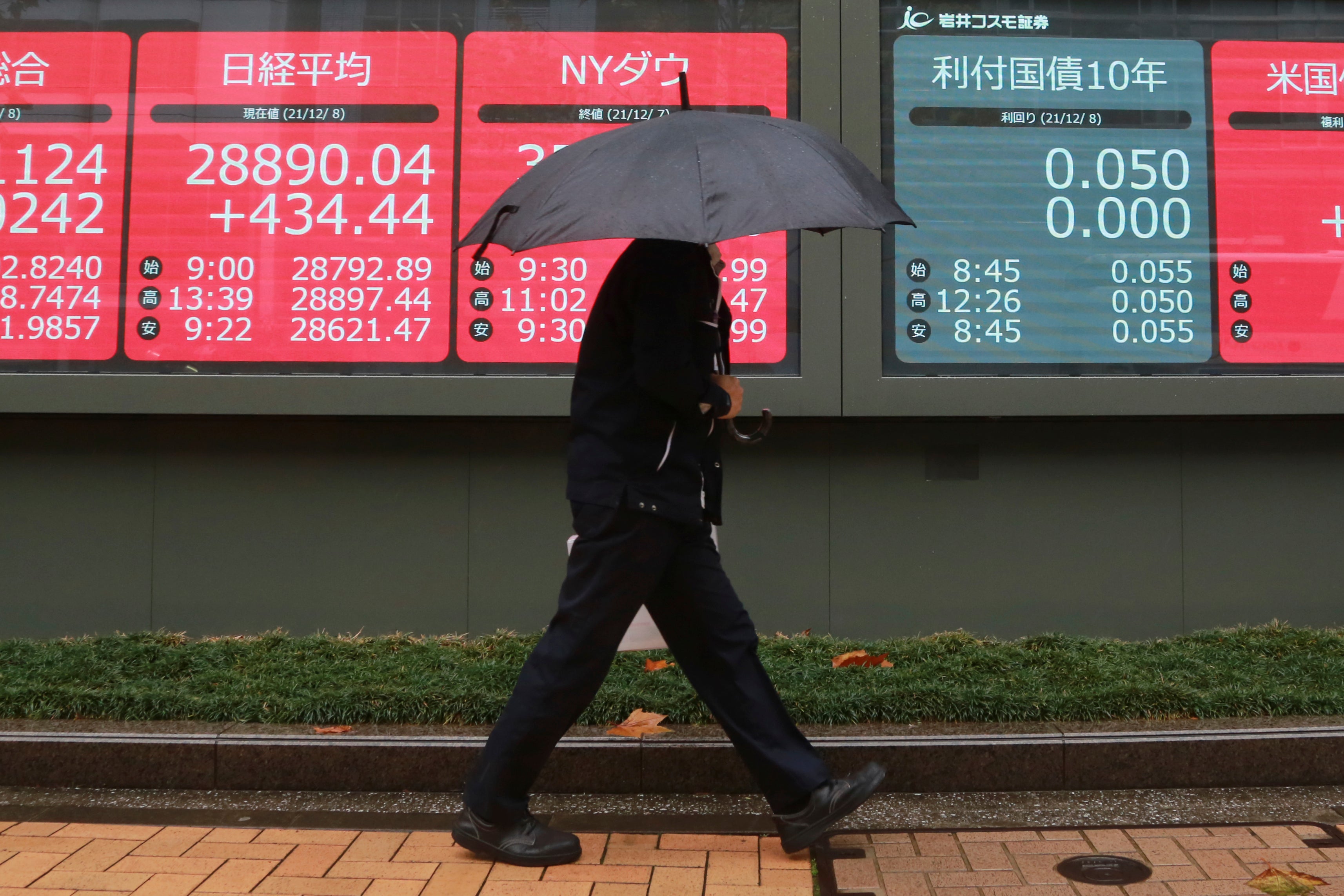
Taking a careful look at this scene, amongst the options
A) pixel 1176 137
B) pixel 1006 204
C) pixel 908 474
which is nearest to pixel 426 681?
pixel 908 474

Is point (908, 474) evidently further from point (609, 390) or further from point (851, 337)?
point (609, 390)

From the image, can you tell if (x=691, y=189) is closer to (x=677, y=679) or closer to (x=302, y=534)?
(x=677, y=679)

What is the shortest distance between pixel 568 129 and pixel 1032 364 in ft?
8.13

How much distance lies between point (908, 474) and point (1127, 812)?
2051 mm

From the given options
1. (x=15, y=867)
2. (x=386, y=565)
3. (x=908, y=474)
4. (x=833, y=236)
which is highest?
(x=833, y=236)

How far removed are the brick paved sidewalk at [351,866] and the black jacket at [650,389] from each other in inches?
39.1

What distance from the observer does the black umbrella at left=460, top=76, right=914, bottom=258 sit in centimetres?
272

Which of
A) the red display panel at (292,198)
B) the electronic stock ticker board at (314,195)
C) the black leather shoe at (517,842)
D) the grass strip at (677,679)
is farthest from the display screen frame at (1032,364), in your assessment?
the black leather shoe at (517,842)

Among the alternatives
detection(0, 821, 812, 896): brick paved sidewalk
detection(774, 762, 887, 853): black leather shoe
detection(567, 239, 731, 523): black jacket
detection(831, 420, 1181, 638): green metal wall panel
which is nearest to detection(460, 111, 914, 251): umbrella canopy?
detection(567, 239, 731, 523): black jacket

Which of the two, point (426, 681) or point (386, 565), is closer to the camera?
point (426, 681)

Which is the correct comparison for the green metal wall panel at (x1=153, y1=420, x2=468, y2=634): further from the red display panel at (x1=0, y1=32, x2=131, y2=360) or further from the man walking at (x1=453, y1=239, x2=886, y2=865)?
the man walking at (x1=453, y1=239, x2=886, y2=865)

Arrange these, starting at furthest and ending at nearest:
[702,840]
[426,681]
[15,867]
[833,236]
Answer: [833,236]
[426,681]
[702,840]
[15,867]

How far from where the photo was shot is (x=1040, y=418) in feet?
17.4

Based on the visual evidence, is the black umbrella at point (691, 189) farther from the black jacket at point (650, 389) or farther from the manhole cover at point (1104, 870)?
the manhole cover at point (1104, 870)
